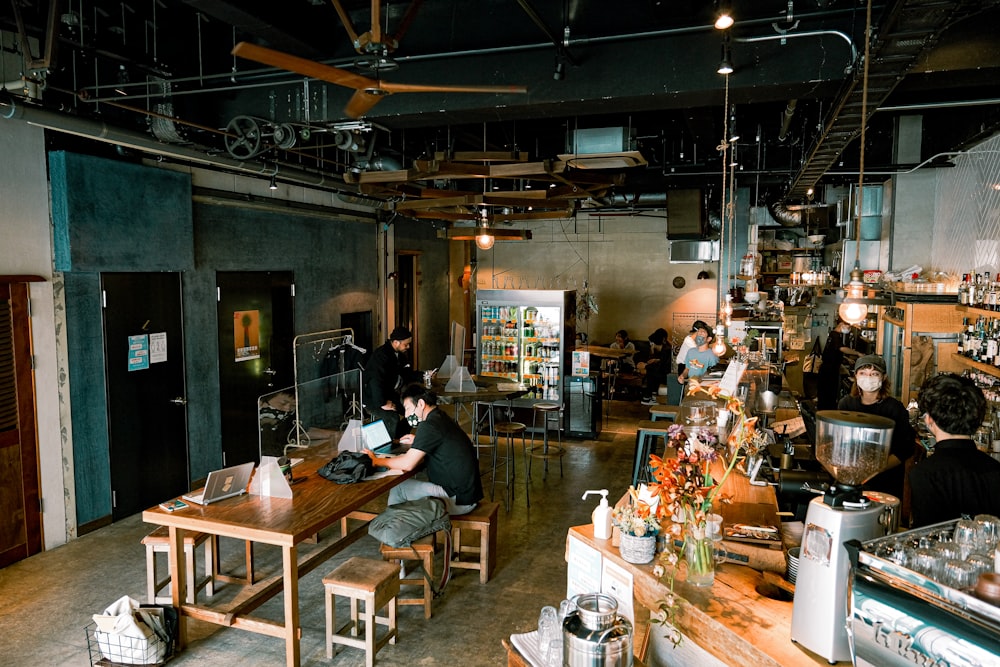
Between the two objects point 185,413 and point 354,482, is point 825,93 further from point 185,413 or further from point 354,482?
point 185,413

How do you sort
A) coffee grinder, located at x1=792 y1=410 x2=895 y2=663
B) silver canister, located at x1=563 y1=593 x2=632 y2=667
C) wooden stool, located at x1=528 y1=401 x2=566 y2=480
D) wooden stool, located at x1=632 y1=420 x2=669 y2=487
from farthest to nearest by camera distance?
wooden stool, located at x1=528 y1=401 x2=566 y2=480
wooden stool, located at x1=632 y1=420 x2=669 y2=487
silver canister, located at x1=563 y1=593 x2=632 y2=667
coffee grinder, located at x1=792 y1=410 x2=895 y2=663

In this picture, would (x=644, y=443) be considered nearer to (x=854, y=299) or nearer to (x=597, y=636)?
(x=854, y=299)

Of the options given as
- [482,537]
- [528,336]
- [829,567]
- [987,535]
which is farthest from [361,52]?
[528,336]

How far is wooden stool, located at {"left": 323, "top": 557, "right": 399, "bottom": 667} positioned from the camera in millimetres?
3551

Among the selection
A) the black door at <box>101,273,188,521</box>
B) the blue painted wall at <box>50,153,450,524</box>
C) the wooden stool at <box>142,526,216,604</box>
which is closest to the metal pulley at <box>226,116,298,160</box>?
the blue painted wall at <box>50,153,450,524</box>

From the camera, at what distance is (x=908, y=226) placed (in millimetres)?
7555

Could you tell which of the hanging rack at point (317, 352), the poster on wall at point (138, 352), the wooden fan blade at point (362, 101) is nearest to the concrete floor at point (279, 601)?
the poster on wall at point (138, 352)

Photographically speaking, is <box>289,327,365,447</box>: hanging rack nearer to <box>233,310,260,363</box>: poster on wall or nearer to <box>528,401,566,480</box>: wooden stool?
<box>233,310,260,363</box>: poster on wall

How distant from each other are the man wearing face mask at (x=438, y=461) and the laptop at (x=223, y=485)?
0.90 meters

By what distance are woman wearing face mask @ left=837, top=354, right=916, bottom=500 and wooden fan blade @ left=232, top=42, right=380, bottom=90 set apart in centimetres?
332

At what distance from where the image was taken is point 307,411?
829 centimetres

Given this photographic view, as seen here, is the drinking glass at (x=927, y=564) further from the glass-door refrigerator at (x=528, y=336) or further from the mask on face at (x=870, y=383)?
the glass-door refrigerator at (x=528, y=336)

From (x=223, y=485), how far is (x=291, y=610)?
2.87 feet

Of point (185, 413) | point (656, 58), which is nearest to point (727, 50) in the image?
point (656, 58)
